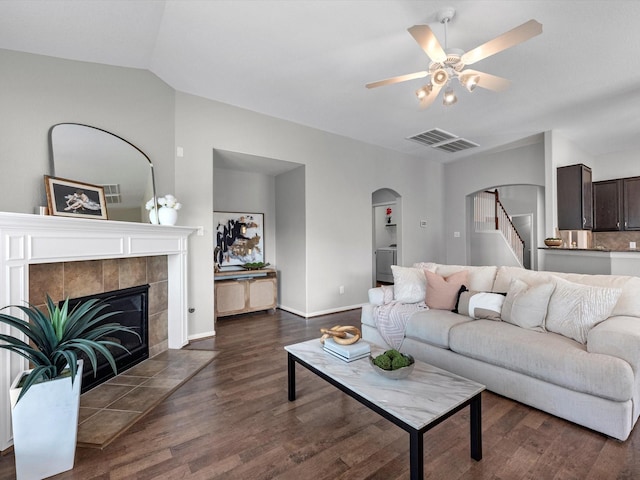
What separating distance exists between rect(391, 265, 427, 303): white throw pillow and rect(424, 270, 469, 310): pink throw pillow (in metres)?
0.10

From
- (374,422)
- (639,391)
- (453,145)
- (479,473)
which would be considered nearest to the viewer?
(479,473)

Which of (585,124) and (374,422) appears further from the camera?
(585,124)

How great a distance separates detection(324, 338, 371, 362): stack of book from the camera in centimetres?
199

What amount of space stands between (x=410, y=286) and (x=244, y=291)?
2545mm

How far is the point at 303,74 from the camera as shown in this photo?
3164 millimetres

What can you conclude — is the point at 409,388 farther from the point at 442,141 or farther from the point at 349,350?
the point at 442,141

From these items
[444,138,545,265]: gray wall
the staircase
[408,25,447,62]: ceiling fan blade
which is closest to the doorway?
the staircase

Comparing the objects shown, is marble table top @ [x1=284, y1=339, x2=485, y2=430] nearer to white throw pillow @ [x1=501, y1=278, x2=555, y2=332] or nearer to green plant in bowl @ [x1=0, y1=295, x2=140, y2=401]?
white throw pillow @ [x1=501, y1=278, x2=555, y2=332]

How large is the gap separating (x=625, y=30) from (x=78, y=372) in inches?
179

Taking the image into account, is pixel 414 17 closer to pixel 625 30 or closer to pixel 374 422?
pixel 625 30

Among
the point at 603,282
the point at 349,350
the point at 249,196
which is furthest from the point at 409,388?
the point at 249,196

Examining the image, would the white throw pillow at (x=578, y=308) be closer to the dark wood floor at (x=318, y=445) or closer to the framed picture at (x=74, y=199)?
the dark wood floor at (x=318, y=445)

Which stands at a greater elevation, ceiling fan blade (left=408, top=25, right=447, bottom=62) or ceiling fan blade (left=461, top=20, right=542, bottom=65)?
ceiling fan blade (left=408, top=25, right=447, bottom=62)

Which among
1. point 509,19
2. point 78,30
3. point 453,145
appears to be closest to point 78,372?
point 78,30
